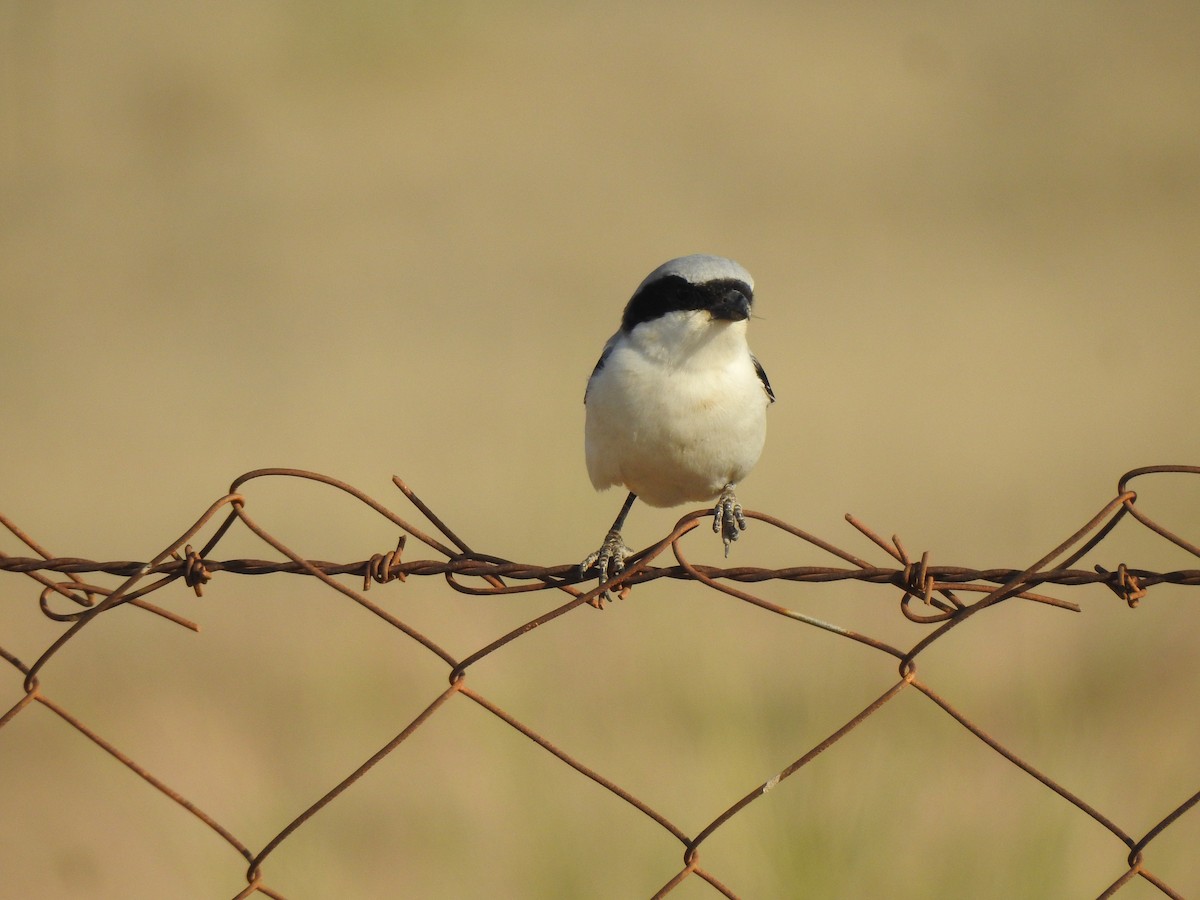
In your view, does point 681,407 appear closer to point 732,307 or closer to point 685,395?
point 685,395

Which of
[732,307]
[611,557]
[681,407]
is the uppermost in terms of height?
[732,307]

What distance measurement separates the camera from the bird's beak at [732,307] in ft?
11.5

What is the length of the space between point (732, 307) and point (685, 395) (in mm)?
275

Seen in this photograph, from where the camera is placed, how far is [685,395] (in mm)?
3568

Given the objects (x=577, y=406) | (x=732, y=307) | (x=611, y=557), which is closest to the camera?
(x=732, y=307)

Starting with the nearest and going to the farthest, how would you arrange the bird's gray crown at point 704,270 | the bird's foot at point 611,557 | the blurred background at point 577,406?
the bird's foot at point 611,557, the bird's gray crown at point 704,270, the blurred background at point 577,406

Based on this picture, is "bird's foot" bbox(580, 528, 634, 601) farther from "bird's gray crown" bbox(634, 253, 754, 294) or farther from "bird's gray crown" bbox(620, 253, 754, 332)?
"bird's gray crown" bbox(634, 253, 754, 294)

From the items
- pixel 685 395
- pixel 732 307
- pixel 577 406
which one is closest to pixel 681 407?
pixel 685 395

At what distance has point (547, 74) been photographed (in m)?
18.1

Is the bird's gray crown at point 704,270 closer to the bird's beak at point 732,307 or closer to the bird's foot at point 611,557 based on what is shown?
the bird's beak at point 732,307

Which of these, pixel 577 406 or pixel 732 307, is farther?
pixel 577 406

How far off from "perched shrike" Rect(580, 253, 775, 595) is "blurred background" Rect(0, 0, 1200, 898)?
3.17 feet

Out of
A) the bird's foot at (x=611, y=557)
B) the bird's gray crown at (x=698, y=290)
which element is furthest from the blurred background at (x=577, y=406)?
the bird's gray crown at (x=698, y=290)

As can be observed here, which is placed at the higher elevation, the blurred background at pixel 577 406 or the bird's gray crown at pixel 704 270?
the bird's gray crown at pixel 704 270
